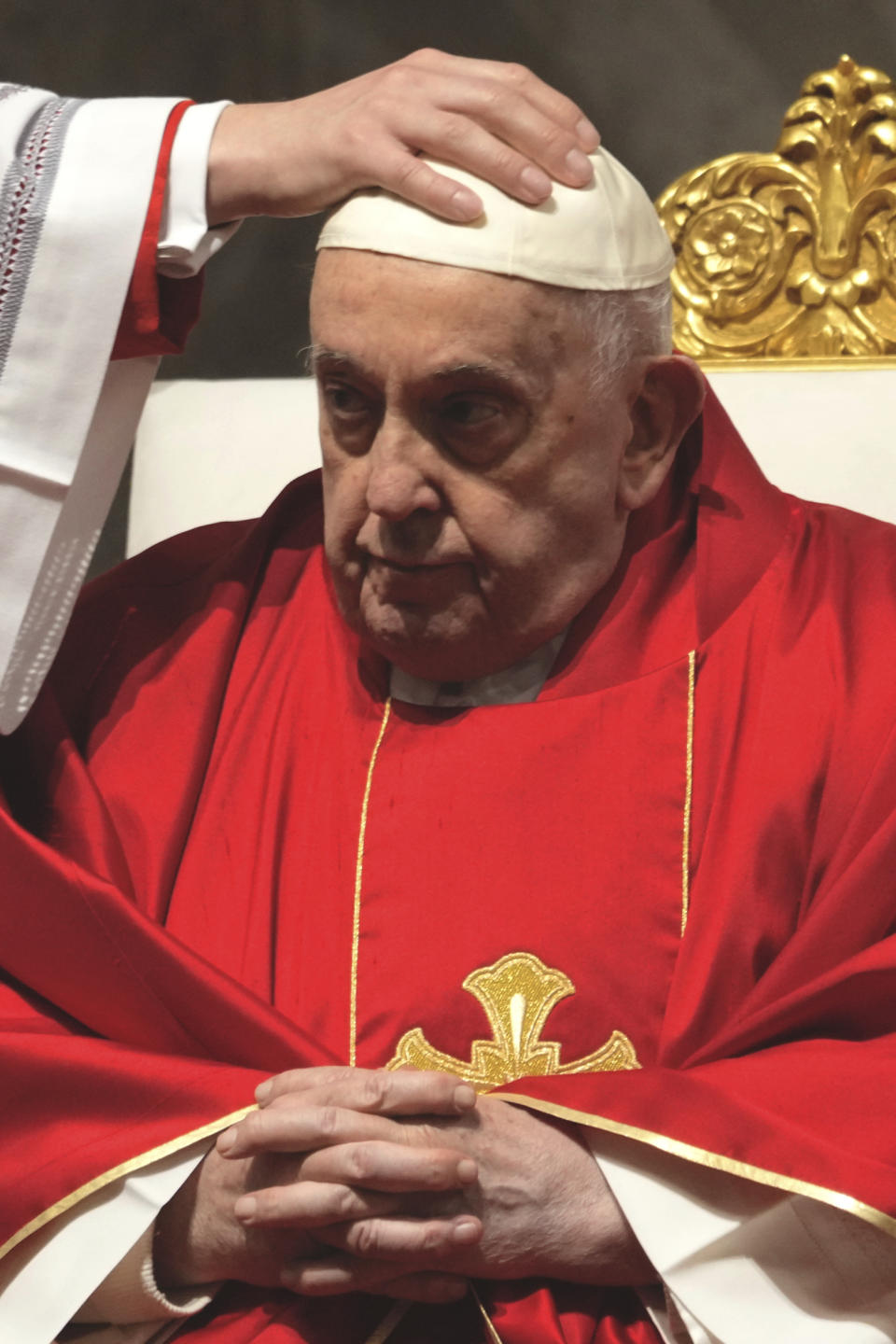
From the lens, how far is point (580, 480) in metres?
1.77

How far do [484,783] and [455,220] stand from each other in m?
0.50

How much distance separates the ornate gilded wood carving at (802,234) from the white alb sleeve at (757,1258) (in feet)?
4.46

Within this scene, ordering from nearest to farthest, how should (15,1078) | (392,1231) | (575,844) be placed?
(392,1231), (15,1078), (575,844)

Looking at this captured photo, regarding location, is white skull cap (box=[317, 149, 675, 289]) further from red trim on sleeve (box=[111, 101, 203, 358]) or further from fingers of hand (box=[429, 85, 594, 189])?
red trim on sleeve (box=[111, 101, 203, 358])

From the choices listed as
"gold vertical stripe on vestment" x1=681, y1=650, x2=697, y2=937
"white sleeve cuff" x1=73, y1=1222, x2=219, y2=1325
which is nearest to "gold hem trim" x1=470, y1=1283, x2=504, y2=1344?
"white sleeve cuff" x1=73, y1=1222, x2=219, y2=1325

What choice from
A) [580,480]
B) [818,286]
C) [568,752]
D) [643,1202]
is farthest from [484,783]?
[818,286]

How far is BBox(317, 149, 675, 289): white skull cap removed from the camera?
1.68m

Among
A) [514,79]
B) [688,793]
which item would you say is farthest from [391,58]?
[688,793]

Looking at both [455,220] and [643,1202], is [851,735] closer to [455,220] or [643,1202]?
[643,1202]

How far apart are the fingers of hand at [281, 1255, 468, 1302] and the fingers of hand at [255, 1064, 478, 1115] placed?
0.41 ft

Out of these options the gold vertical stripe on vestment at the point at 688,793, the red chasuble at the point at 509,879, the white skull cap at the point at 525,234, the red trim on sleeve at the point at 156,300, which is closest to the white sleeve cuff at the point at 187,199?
the red trim on sleeve at the point at 156,300

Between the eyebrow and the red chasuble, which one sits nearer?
the red chasuble

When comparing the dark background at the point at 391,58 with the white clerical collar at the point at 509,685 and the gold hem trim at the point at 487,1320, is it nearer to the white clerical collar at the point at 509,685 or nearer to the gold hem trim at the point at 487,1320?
the white clerical collar at the point at 509,685

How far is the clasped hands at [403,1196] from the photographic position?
1486 mm
